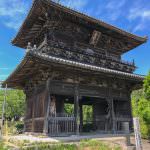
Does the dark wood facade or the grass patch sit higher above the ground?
the dark wood facade

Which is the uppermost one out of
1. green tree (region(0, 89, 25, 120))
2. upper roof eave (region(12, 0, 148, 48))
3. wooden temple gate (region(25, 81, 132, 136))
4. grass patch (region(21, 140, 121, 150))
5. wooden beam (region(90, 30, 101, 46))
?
upper roof eave (region(12, 0, 148, 48))

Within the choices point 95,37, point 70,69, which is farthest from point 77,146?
point 95,37

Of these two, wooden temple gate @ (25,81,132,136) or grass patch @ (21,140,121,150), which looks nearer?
grass patch @ (21,140,121,150)

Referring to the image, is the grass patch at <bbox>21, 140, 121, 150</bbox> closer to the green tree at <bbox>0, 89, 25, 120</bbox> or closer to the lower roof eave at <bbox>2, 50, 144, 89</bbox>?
the lower roof eave at <bbox>2, 50, 144, 89</bbox>

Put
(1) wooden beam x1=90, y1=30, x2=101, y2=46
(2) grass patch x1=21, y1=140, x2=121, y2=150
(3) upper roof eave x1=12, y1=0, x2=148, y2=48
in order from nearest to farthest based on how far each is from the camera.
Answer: (2) grass patch x1=21, y1=140, x2=121, y2=150 → (3) upper roof eave x1=12, y1=0, x2=148, y2=48 → (1) wooden beam x1=90, y1=30, x2=101, y2=46

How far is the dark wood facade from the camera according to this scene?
12.6 m

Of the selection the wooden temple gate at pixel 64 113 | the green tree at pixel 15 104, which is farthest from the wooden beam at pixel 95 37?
the green tree at pixel 15 104

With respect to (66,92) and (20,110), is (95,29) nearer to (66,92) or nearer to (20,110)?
(66,92)

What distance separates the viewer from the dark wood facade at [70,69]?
1255 centimetres

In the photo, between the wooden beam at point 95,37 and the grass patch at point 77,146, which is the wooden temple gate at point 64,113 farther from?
the wooden beam at point 95,37

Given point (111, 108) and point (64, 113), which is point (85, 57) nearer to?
point (111, 108)

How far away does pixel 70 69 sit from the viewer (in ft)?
42.6

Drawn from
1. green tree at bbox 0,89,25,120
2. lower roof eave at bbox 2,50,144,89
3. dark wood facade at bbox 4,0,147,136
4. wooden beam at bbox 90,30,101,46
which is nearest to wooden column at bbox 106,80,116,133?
dark wood facade at bbox 4,0,147,136

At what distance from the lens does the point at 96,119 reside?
678 inches
